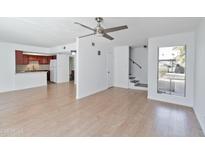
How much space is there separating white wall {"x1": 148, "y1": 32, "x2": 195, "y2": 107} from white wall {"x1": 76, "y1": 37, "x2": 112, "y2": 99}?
98.0 inches

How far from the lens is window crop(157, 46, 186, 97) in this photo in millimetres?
4621

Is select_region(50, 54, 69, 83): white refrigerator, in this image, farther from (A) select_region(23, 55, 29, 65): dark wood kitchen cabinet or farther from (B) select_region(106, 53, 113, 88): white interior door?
(B) select_region(106, 53, 113, 88): white interior door

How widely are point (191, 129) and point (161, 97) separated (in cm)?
235

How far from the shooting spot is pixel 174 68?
16.0 ft

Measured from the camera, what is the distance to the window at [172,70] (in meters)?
4.62

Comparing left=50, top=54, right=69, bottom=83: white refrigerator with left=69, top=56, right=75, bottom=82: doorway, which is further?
left=69, top=56, right=75, bottom=82: doorway

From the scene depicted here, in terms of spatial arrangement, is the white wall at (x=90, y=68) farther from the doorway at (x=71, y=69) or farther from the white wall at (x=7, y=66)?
the doorway at (x=71, y=69)

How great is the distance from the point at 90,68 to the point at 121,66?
282cm

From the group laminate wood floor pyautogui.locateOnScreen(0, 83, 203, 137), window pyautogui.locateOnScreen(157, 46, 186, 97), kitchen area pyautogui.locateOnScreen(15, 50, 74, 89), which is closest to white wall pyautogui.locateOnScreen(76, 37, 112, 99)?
laminate wood floor pyautogui.locateOnScreen(0, 83, 203, 137)

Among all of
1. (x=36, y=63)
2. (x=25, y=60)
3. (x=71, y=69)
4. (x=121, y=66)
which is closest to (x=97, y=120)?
(x=121, y=66)
